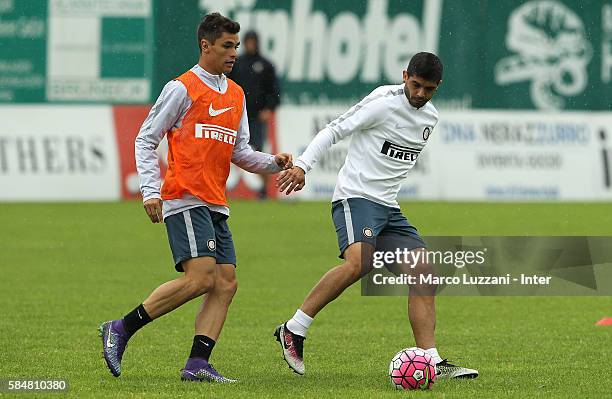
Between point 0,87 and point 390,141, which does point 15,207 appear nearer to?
point 0,87

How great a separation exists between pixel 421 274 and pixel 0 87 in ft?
58.3

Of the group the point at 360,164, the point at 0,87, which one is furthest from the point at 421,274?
the point at 0,87

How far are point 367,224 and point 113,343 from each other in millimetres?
1690

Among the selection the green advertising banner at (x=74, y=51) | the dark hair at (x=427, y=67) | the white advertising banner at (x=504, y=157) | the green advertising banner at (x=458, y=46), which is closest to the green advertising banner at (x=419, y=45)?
the green advertising banner at (x=458, y=46)

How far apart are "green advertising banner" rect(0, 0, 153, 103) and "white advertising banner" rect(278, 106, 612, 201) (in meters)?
3.47

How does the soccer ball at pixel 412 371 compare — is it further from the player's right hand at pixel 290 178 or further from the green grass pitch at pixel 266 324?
the player's right hand at pixel 290 178

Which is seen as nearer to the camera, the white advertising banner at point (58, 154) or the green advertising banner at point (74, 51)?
the white advertising banner at point (58, 154)

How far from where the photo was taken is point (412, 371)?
7.89 metres

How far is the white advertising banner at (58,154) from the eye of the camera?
22844 mm

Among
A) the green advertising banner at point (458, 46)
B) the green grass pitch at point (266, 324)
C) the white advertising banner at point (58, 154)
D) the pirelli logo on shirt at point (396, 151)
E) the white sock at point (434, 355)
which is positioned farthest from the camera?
the green advertising banner at point (458, 46)

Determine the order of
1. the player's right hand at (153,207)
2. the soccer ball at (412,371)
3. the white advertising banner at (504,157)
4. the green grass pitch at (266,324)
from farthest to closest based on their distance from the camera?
1. the white advertising banner at (504,157)
2. the green grass pitch at (266,324)
3. the player's right hand at (153,207)
4. the soccer ball at (412,371)

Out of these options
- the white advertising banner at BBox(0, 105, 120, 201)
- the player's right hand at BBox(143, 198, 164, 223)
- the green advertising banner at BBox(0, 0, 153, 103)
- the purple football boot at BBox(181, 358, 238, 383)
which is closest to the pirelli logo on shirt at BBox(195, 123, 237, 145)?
the player's right hand at BBox(143, 198, 164, 223)

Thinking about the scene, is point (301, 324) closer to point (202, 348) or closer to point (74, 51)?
point (202, 348)

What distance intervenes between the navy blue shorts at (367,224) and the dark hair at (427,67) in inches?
33.7
